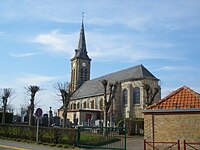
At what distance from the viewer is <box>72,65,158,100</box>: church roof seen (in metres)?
60.8

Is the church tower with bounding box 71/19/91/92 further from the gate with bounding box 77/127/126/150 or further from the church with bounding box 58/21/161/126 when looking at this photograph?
the gate with bounding box 77/127/126/150

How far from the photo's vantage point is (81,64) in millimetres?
88625

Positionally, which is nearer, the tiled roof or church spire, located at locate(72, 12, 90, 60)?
the tiled roof

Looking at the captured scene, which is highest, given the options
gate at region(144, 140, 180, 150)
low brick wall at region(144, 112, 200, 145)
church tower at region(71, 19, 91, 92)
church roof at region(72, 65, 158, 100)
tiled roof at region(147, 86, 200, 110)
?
church tower at region(71, 19, 91, 92)

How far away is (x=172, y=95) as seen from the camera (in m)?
17.3

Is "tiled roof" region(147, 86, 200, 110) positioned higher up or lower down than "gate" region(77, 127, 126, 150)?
higher up

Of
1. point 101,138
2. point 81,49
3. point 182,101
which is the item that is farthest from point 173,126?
point 81,49

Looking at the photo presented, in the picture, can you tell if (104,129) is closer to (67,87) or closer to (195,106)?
(195,106)

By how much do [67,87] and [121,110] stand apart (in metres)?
19.4

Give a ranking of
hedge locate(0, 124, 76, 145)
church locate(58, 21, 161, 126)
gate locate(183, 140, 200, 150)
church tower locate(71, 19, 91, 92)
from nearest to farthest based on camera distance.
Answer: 1. gate locate(183, 140, 200, 150)
2. hedge locate(0, 124, 76, 145)
3. church locate(58, 21, 161, 126)
4. church tower locate(71, 19, 91, 92)

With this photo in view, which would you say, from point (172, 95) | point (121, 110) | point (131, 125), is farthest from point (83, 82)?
point (172, 95)

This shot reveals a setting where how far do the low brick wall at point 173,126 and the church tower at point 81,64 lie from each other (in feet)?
235

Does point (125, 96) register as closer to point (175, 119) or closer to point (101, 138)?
point (101, 138)

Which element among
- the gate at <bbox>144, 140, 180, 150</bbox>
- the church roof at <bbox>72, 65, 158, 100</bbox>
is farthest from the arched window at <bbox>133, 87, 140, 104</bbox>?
the gate at <bbox>144, 140, 180, 150</bbox>
